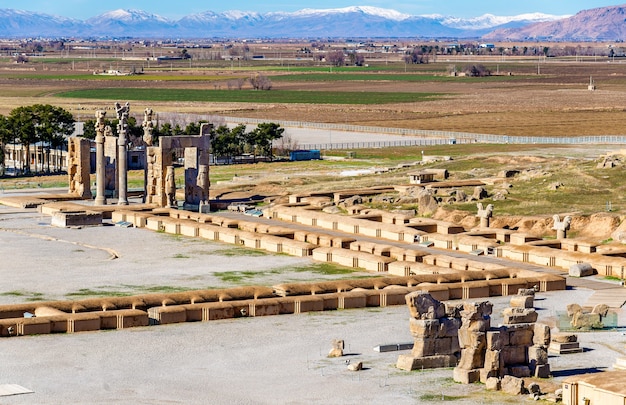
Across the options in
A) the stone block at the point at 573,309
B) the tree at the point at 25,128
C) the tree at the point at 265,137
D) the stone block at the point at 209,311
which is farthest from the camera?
the tree at the point at 265,137

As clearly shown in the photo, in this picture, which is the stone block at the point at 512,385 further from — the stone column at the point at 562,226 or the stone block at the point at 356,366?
the stone column at the point at 562,226

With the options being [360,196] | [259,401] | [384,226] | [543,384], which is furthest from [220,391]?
[360,196]

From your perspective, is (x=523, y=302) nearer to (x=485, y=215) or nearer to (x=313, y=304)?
(x=313, y=304)

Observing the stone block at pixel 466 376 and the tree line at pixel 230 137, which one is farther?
the tree line at pixel 230 137

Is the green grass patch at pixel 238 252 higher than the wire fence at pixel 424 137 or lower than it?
lower

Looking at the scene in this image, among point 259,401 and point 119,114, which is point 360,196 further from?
point 259,401

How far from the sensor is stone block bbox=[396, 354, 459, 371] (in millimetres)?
42750

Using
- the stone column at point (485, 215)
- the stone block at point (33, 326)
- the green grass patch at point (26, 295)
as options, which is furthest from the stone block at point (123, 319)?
the stone column at point (485, 215)

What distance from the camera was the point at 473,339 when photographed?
135ft

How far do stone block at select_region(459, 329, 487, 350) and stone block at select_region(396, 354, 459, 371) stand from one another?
1707 millimetres

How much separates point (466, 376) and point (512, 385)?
1.60m

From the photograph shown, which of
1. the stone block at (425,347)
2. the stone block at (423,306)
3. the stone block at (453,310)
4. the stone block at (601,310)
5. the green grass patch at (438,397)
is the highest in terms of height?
A: the stone block at (423,306)

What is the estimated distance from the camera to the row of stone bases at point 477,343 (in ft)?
135

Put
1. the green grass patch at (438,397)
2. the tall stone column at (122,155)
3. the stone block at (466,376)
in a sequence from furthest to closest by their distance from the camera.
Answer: the tall stone column at (122,155) → the stone block at (466,376) → the green grass patch at (438,397)
